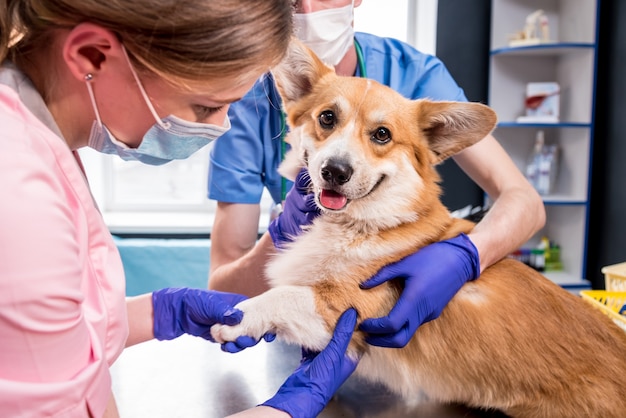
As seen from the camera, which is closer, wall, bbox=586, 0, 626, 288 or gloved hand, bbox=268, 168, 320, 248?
gloved hand, bbox=268, 168, 320, 248

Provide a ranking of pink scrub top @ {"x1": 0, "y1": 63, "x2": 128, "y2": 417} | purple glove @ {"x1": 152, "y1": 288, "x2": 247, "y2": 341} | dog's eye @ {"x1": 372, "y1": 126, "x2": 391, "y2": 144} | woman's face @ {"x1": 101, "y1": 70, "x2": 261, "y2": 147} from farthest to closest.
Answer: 1. dog's eye @ {"x1": 372, "y1": 126, "x2": 391, "y2": 144}
2. purple glove @ {"x1": 152, "y1": 288, "x2": 247, "y2": 341}
3. woman's face @ {"x1": 101, "y1": 70, "x2": 261, "y2": 147}
4. pink scrub top @ {"x1": 0, "y1": 63, "x2": 128, "y2": 417}

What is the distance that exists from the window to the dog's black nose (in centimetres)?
322

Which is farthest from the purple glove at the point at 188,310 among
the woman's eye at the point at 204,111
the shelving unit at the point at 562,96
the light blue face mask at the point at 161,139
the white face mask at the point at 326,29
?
the shelving unit at the point at 562,96

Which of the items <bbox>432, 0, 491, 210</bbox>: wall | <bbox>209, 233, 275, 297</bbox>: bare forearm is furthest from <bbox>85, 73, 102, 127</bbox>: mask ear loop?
<bbox>432, 0, 491, 210</bbox>: wall

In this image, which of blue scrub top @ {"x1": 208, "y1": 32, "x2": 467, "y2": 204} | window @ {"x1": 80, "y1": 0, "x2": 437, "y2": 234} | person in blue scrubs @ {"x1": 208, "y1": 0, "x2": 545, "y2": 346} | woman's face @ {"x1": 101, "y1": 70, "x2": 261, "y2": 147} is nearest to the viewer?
woman's face @ {"x1": 101, "y1": 70, "x2": 261, "y2": 147}

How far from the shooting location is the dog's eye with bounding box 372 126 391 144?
1.35 metres

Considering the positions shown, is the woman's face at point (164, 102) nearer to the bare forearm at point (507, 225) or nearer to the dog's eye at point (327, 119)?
the dog's eye at point (327, 119)

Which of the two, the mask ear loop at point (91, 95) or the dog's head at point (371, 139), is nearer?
→ the mask ear loop at point (91, 95)

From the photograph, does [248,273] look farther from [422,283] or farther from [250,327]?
[422,283]

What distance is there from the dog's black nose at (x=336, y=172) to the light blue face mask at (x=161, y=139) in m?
0.26

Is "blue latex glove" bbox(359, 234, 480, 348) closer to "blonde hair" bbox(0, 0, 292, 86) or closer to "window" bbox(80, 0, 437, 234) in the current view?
"blonde hair" bbox(0, 0, 292, 86)

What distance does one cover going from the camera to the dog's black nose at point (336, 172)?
48.1 inches

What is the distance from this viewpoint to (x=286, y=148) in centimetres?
178

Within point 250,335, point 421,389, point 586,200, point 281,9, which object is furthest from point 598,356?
point 586,200
